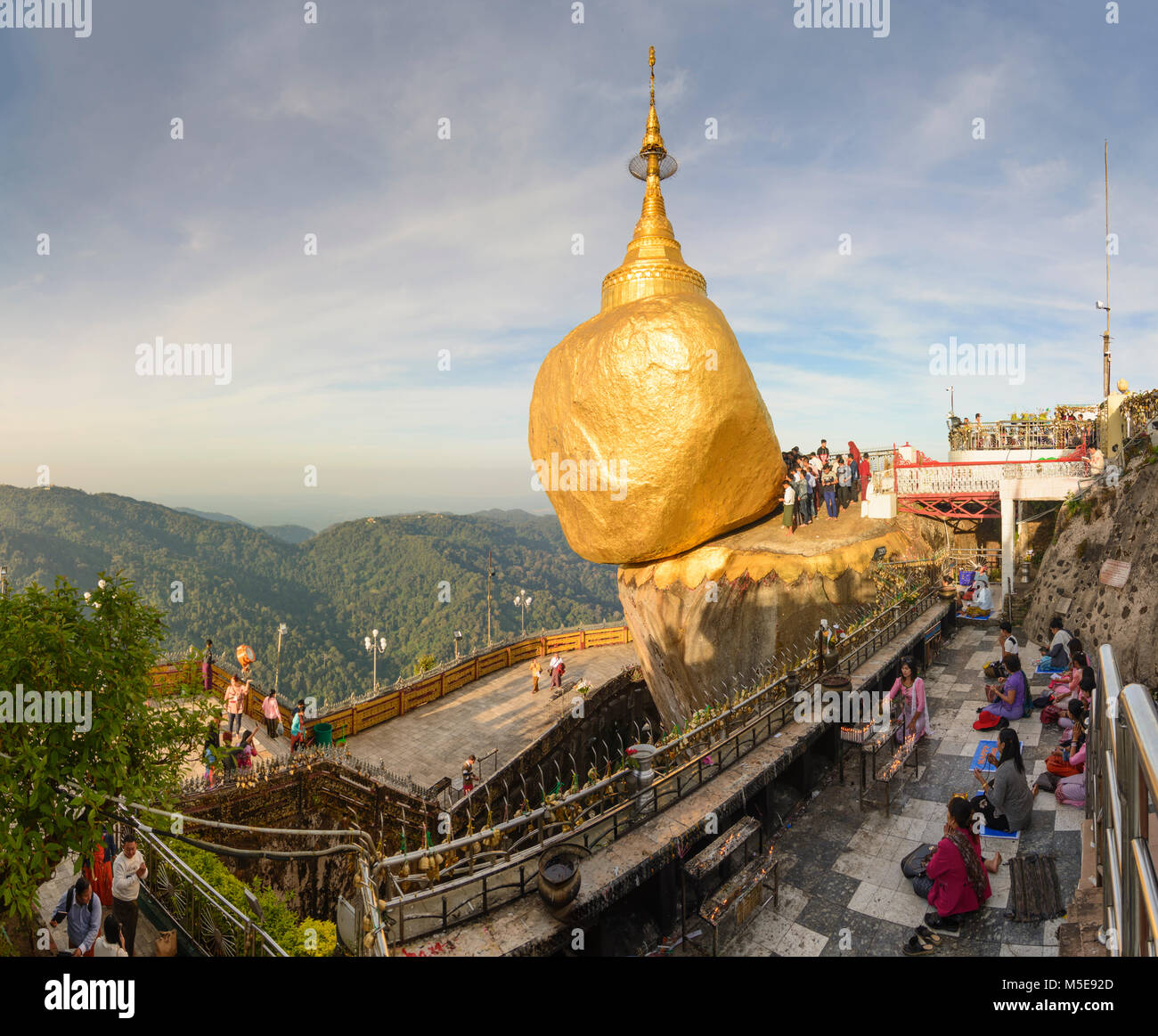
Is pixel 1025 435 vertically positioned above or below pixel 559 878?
above

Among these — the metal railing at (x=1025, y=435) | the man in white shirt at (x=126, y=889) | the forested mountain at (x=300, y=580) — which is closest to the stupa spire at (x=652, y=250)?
the man in white shirt at (x=126, y=889)

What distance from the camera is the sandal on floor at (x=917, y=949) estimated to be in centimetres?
550

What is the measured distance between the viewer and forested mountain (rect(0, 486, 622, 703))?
116 m

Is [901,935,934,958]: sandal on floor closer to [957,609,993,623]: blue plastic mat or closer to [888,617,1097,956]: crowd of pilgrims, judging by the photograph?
[888,617,1097,956]: crowd of pilgrims

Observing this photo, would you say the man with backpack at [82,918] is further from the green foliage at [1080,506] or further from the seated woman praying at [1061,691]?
the green foliage at [1080,506]

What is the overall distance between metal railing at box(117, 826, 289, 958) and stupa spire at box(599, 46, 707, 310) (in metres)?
16.4

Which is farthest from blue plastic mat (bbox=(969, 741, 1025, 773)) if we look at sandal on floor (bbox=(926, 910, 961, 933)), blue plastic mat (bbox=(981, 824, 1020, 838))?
sandal on floor (bbox=(926, 910, 961, 933))

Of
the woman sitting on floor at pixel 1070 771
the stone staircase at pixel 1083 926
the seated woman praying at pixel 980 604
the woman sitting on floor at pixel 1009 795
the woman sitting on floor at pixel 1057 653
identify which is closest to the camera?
the stone staircase at pixel 1083 926

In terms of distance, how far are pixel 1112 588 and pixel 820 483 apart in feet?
21.9

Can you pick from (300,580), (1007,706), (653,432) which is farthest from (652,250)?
(300,580)

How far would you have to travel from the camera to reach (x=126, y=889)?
21.2ft

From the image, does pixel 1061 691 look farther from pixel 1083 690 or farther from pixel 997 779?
pixel 997 779

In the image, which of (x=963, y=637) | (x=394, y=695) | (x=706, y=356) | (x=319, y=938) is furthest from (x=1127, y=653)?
(x=394, y=695)

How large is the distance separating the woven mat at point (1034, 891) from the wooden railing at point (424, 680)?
46.9 feet
